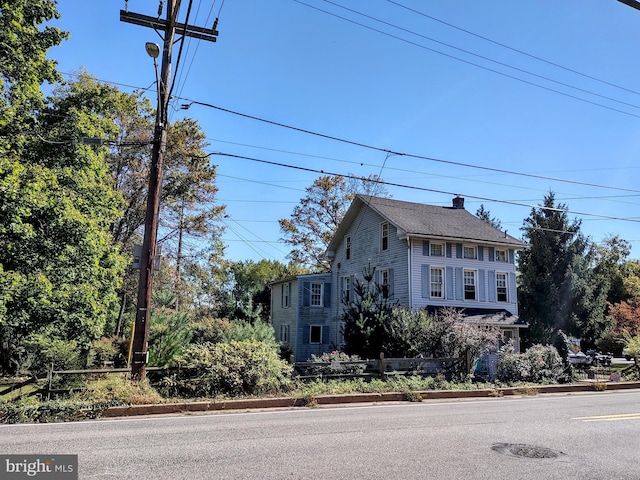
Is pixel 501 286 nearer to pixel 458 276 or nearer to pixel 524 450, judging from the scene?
pixel 458 276

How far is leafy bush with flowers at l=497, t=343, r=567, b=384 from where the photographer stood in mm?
16172

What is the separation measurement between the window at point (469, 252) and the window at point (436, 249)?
1442mm

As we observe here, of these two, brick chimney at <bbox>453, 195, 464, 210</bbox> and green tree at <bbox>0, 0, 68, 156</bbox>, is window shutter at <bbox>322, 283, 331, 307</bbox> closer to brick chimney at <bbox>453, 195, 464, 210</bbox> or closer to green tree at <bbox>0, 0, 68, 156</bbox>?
brick chimney at <bbox>453, 195, 464, 210</bbox>

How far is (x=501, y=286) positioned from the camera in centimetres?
2692

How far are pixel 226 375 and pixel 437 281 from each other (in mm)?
16527

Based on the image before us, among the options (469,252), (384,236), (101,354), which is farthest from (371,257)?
(101,354)

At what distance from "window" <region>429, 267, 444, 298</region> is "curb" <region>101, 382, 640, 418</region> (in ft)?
31.4

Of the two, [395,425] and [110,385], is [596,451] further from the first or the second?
[110,385]

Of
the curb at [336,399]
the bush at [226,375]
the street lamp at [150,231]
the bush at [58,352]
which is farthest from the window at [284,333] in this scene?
the street lamp at [150,231]

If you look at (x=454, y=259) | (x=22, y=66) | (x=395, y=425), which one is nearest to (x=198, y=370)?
(x=395, y=425)

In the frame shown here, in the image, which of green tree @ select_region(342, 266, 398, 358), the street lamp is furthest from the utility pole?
green tree @ select_region(342, 266, 398, 358)

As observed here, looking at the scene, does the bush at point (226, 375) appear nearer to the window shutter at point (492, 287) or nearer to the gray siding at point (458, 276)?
the gray siding at point (458, 276)

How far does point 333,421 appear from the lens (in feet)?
28.9

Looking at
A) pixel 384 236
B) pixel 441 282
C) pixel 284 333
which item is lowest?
pixel 284 333
